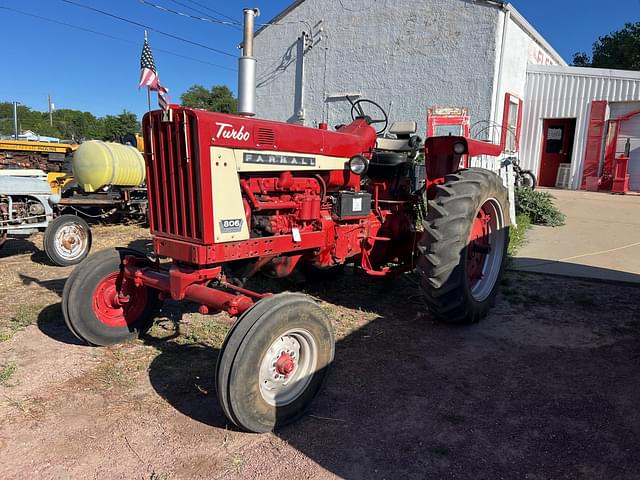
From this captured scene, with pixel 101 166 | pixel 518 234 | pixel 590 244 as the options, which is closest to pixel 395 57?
pixel 518 234

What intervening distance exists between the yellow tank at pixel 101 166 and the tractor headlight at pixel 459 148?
21.2ft

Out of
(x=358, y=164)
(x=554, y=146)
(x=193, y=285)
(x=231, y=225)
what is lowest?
(x=193, y=285)

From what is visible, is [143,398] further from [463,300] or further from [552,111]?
[552,111]

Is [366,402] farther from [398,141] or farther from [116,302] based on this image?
[398,141]

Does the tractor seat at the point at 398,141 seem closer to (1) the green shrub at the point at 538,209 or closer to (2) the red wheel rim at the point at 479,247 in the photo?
(2) the red wheel rim at the point at 479,247

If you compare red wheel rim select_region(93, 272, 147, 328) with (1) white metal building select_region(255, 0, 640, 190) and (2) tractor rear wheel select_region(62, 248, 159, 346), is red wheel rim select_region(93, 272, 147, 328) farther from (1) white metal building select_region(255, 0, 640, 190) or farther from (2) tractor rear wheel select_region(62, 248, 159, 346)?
(1) white metal building select_region(255, 0, 640, 190)

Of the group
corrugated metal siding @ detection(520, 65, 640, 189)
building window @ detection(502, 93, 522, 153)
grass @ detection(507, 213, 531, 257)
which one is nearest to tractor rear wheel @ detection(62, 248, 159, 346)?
grass @ detection(507, 213, 531, 257)

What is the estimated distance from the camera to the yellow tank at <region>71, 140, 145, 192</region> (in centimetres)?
859

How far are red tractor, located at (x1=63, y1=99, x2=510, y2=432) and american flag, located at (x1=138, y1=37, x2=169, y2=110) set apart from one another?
12 cm

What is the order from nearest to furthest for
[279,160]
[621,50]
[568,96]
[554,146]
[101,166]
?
[279,160] < [101,166] < [568,96] < [554,146] < [621,50]

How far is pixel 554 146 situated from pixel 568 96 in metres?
1.49

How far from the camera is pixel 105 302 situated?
3.61 m

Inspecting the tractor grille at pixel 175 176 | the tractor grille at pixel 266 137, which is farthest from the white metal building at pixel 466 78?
the tractor grille at pixel 175 176

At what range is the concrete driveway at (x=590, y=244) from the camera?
5988 mm
